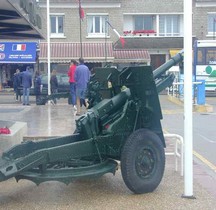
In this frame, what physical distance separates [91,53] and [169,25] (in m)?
7.72

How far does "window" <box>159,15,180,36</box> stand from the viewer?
4253 centimetres

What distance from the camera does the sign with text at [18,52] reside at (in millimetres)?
39219

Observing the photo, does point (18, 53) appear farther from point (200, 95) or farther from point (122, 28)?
point (200, 95)

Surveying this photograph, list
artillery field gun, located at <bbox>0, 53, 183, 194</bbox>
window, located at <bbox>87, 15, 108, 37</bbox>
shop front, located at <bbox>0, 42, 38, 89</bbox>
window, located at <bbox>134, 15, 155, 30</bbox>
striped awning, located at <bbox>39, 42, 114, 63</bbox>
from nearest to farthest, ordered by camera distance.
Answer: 1. artillery field gun, located at <bbox>0, 53, 183, 194</bbox>
2. striped awning, located at <bbox>39, 42, 114, 63</bbox>
3. shop front, located at <bbox>0, 42, 38, 89</bbox>
4. window, located at <bbox>87, 15, 108, 37</bbox>
5. window, located at <bbox>134, 15, 155, 30</bbox>

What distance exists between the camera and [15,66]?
41.8 metres

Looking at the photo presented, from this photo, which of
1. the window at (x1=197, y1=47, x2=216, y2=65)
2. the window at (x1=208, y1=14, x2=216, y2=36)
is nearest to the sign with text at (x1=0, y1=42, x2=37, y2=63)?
the window at (x1=197, y1=47, x2=216, y2=65)

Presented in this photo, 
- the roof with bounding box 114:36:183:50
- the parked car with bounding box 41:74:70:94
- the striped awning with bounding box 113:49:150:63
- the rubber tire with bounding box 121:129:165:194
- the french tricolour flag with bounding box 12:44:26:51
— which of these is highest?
the roof with bounding box 114:36:183:50

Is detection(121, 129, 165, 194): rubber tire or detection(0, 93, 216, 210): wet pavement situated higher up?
detection(121, 129, 165, 194): rubber tire

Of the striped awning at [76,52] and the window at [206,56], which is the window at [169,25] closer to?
the striped awning at [76,52]

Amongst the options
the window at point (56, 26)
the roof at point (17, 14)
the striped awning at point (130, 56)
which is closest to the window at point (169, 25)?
the striped awning at point (130, 56)

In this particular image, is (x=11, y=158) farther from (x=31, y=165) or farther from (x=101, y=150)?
(x=101, y=150)

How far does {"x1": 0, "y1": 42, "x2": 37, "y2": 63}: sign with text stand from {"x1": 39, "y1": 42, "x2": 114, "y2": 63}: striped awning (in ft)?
3.14

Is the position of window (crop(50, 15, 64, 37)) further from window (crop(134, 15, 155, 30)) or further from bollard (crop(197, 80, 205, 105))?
bollard (crop(197, 80, 205, 105))

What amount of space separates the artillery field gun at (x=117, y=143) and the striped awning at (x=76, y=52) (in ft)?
103
